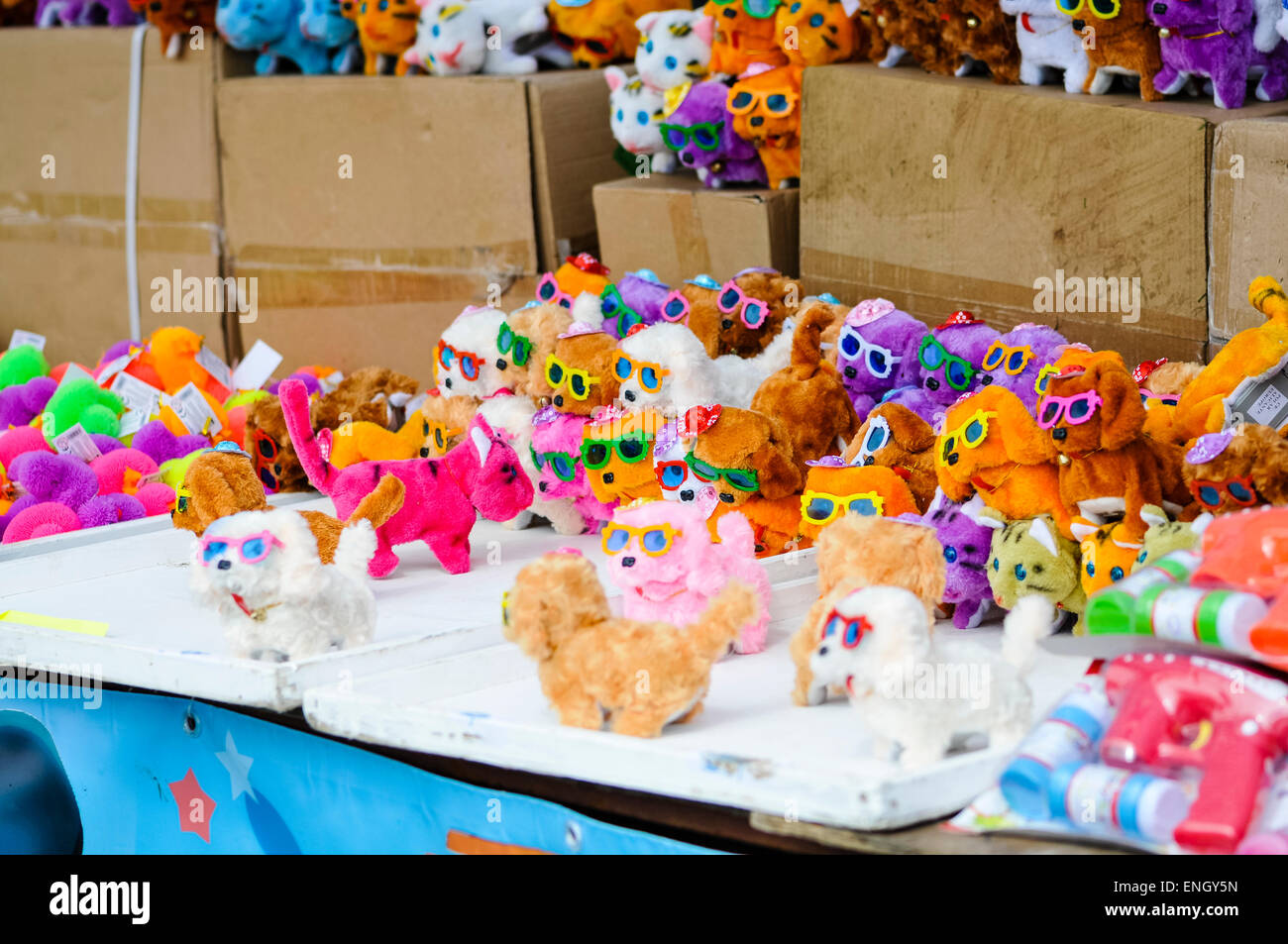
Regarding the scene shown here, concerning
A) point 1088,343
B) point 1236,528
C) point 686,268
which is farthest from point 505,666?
point 686,268

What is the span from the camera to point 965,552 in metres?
1.55

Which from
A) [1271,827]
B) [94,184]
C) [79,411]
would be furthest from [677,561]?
[94,184]

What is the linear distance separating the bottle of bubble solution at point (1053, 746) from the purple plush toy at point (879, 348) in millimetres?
696

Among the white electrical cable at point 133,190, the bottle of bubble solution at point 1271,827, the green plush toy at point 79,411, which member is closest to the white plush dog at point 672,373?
the bottle of bubble solution at point 1271,827

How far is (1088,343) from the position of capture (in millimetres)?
1905

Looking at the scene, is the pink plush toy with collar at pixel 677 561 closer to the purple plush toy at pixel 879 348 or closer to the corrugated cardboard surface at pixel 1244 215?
the purple plush toy at pixel 879 348

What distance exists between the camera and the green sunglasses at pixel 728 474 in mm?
1680

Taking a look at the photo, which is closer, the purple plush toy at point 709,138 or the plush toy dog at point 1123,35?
the plush toy dog at point 1123,35

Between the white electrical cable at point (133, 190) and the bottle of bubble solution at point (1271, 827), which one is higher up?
the white electrical cable at point (133, 190)

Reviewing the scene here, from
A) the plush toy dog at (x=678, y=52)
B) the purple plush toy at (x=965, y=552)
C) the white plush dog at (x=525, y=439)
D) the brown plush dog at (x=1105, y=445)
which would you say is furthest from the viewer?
the plush toy dog at (x=678, y=52)

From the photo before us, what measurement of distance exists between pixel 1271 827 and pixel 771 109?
149cm

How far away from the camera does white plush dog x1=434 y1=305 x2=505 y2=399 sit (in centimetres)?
199
